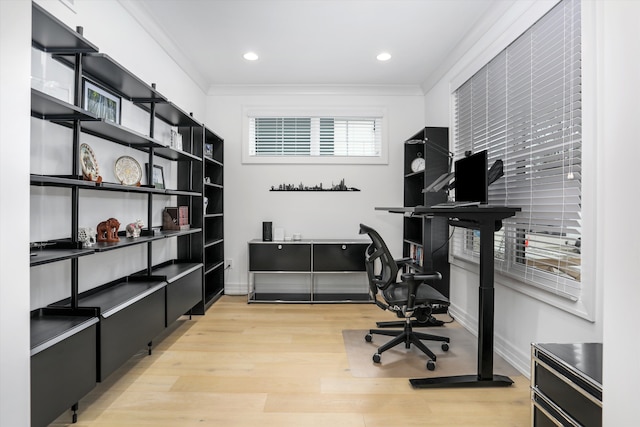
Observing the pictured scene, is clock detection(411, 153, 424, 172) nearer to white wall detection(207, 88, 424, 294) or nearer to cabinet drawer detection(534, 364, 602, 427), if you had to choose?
white wall detection(207, 88, 424, 294)

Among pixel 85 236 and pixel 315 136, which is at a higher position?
pixel 315 136

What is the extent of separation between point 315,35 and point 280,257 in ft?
8.01

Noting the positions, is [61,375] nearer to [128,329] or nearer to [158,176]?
[128,329]

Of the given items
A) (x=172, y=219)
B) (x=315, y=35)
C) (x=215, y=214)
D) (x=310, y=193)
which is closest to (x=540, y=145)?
(x=315, y=35)

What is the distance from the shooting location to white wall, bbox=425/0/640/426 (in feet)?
3.57

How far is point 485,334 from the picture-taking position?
2.28 meters

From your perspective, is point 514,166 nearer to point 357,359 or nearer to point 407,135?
point 357,359

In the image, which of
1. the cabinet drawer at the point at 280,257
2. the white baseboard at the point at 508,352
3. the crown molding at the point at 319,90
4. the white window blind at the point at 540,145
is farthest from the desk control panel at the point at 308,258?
the crown molding at the point at 319,90

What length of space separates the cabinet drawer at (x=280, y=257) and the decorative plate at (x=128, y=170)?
5.58ft

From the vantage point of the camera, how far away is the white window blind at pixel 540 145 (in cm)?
204

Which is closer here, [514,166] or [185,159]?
[514,166]

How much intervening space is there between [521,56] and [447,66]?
4.29 ft

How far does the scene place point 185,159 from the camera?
3643 millimetres
